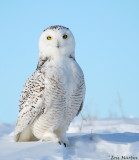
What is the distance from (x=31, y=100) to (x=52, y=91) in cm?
36

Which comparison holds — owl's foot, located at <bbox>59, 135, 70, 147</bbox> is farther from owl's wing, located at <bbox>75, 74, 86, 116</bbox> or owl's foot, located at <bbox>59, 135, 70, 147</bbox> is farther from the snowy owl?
owl's wing, located at <bbox>75, 74, 86, 116</bbox>

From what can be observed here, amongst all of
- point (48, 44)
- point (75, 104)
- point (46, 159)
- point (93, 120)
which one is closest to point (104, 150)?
point (75, 104)

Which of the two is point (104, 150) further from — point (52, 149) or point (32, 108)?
point (32, 108)

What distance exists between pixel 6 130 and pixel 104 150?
142 inches

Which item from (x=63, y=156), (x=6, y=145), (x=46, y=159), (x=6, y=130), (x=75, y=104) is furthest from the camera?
(x=6, y=130)

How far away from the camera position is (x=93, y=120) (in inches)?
313

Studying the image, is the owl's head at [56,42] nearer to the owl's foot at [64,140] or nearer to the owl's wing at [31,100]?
the owl's wing at [31,100]

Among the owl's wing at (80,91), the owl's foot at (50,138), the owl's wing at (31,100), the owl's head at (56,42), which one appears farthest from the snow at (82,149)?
the owl's head at (56,42)

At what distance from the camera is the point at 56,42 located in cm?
453

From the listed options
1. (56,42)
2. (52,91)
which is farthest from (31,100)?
(56,42)

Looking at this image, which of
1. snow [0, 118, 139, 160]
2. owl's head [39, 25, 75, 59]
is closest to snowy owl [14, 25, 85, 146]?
owl's head [39, 25, 75, 59]

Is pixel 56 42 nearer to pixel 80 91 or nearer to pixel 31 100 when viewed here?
pixel 80 91

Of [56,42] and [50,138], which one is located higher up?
→ [56,42]

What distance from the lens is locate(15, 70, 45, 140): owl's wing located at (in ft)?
14.3
